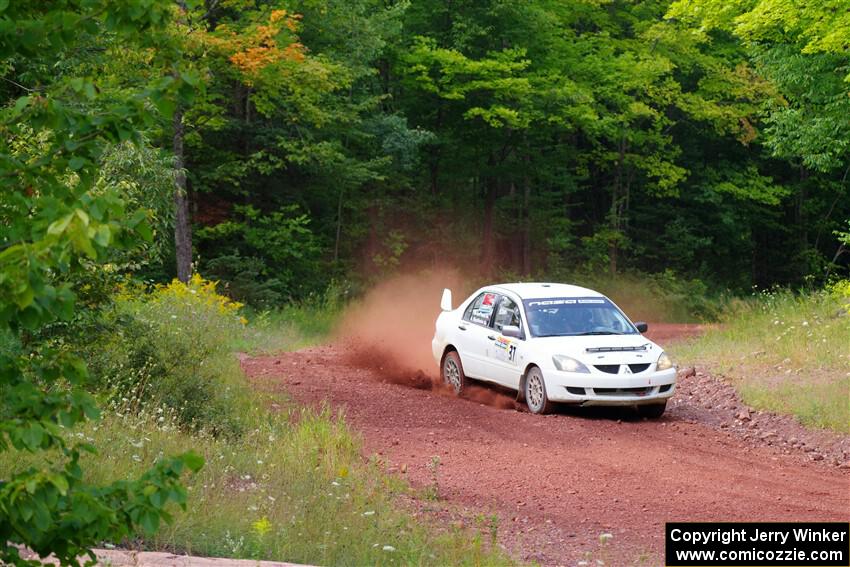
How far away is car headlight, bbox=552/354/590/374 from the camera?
14.4m

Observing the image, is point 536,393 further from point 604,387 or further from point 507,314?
point 507,314

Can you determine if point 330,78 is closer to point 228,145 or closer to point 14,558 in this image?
point 228,145

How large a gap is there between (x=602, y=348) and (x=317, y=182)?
70.1ft

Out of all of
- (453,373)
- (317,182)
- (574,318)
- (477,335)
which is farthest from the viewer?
(317,182)

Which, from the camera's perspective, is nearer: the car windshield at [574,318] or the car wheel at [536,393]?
the car wheel at [536,393]

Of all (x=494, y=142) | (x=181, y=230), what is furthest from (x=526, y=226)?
(x=181, y=230)

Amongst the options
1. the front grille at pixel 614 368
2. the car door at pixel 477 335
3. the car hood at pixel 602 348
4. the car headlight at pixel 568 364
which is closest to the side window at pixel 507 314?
the car door at pixel 477 335

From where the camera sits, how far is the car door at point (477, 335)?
640 inches

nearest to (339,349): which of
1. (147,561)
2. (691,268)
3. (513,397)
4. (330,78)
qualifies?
(513,397)

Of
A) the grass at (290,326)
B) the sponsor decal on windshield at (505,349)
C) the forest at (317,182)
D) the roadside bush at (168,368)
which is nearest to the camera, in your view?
the forest at (317,182)

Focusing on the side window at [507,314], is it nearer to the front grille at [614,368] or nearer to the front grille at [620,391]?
the front grille at [614,368]

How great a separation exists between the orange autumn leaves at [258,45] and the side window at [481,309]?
11.3m

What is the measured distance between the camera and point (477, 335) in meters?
16.5

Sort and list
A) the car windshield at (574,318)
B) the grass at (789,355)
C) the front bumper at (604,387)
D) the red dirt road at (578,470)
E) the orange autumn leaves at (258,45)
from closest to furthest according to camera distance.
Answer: the red dirt road at (578,470)
the front bumper at (604,387)
the grass at (789,355)
the car windshield at (574,318)
the orange autumn leaves at (258,45)
